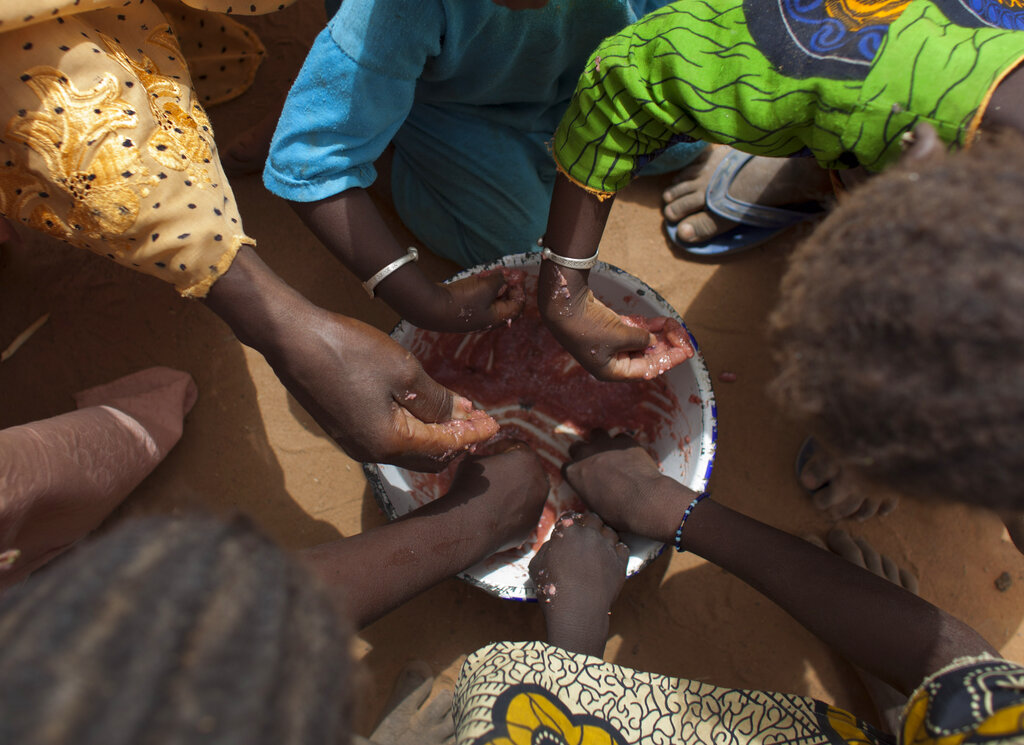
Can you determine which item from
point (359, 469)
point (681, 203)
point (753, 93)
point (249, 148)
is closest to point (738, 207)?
point (681, 203)

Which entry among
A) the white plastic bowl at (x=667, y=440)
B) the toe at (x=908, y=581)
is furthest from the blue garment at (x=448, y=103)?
the toe at (x=908, y=581)

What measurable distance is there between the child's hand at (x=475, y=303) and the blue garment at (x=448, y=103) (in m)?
0.24

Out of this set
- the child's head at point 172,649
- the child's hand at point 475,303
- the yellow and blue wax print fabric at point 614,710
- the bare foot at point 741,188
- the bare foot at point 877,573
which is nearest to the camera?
the child's head at point 172,649

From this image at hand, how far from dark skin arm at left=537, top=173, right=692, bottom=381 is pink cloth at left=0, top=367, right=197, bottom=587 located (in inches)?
A: 39.7

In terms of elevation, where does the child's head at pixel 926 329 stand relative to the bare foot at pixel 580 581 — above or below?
above

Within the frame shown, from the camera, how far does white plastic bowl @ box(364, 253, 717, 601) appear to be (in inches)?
49.2

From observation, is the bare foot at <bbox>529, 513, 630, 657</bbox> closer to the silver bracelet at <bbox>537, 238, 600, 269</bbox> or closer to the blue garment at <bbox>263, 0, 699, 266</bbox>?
the silver bracelet at <bbox>537, 238, 600, 269</bbox>

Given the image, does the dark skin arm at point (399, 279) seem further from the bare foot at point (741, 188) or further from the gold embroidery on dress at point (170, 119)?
the bare foot at point (741, 188)

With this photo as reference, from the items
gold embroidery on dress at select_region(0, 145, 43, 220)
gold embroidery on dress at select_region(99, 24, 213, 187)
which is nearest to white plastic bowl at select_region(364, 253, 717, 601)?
gold embroidery on dress at select_region(99, 24, 213, 187)

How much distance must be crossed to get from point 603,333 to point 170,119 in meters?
0.81

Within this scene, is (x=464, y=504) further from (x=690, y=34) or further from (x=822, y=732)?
(x=690, y=34)

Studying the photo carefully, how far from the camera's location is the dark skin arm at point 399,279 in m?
1.11

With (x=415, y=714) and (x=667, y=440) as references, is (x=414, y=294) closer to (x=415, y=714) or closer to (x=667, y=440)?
(x=667, y=440)

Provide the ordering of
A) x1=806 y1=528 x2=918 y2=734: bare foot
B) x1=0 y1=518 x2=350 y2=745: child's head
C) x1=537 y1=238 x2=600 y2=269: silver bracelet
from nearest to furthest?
x1=0 y1=518 x2=350 y2=745: child's head < x1=537 y1=238 x2=600 y2=269: silver bracelet < x1=806 y1=528 x2=918 y2=734: bare foot
